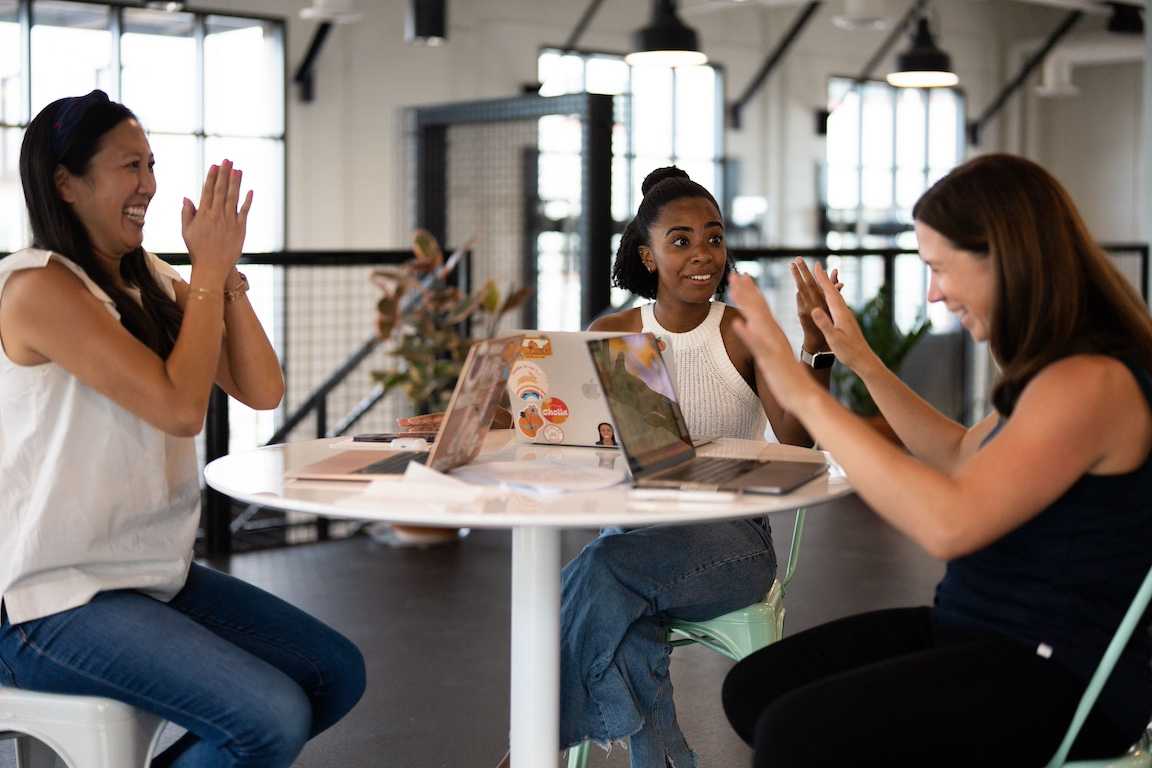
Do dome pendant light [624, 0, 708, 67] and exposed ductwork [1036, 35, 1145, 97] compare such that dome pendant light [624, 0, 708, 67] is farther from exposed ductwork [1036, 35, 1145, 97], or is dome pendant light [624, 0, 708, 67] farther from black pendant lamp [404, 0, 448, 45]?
exposed ductwork [1036, 35, 1145, 97]

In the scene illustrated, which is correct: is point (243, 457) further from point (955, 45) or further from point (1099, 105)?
point (1099, 105)

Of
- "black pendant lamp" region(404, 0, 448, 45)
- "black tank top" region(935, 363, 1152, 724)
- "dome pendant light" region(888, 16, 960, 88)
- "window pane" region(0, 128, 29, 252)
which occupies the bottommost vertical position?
"black tank top" region(935, 363, 1152, 724)

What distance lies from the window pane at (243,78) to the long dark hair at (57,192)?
760cm

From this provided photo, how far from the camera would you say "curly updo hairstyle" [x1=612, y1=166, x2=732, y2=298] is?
8.54 ft

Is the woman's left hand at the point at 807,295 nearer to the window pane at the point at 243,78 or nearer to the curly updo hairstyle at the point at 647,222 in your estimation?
the curly updo hairstyle at the point at 647,222

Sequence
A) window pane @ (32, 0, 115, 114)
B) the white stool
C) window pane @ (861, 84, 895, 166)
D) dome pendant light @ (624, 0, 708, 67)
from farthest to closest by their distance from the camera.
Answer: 1. window pane @ (861, 84, 895, 166)
2. window pane @ (32, 0, 115, 114)
3. dome pendant light @ (624, 0, 708, 67)
4. the white stool

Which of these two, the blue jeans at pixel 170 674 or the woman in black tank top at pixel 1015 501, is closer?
the woman in black tank top at pixel 1015 501

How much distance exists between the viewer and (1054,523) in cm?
164

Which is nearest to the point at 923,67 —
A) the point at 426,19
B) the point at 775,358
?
the point at 426,19

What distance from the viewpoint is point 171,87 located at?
909 centimetres

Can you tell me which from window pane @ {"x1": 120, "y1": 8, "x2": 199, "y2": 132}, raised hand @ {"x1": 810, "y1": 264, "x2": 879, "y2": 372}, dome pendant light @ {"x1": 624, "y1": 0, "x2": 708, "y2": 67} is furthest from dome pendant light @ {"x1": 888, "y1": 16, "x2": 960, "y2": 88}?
raised hand @ {"x1": 810, "y1": 264, "x2": 879, "y2": 372}

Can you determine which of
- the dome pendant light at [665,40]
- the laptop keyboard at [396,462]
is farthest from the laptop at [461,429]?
the dome pendant light at [665,40]

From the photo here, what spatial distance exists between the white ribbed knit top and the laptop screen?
405 mm

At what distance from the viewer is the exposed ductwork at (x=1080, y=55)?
41.2ft
